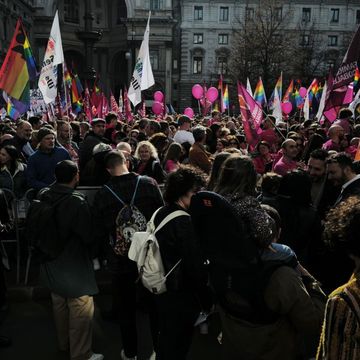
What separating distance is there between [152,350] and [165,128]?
5.05m

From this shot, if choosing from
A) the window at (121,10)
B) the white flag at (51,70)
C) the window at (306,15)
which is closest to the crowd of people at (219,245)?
the white flag at (51,70)

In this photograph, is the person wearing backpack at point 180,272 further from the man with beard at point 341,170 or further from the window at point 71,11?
the window at point 71,11

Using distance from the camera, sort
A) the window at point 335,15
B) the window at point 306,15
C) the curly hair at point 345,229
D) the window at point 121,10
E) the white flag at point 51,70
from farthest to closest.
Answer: the window at point 121,10 < the window at point 335,15 < the window at point 306,15 < the white flag at point 51,70 < the curly hair at point 345,229

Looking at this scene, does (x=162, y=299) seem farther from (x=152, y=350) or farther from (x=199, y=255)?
(x=152, y=350)

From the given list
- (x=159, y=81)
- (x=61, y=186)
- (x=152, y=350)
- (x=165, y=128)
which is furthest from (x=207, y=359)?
(x=159, y=81)

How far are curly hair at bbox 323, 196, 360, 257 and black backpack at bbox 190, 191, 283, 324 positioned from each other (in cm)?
45

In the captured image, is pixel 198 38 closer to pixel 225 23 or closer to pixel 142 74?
pixel 225 23

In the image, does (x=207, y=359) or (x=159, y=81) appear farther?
(x=159, y=81)

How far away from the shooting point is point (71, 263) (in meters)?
3.65

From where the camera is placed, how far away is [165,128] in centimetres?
828

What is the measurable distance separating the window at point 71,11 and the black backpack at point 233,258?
59.1 metres

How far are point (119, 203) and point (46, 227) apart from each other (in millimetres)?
627

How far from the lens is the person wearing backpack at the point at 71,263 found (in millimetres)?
3469

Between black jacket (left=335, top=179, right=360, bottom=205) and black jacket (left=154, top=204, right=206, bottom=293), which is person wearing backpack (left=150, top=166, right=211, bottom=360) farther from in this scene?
black jacket (left=335, top=179, right=360, bottom=205)
